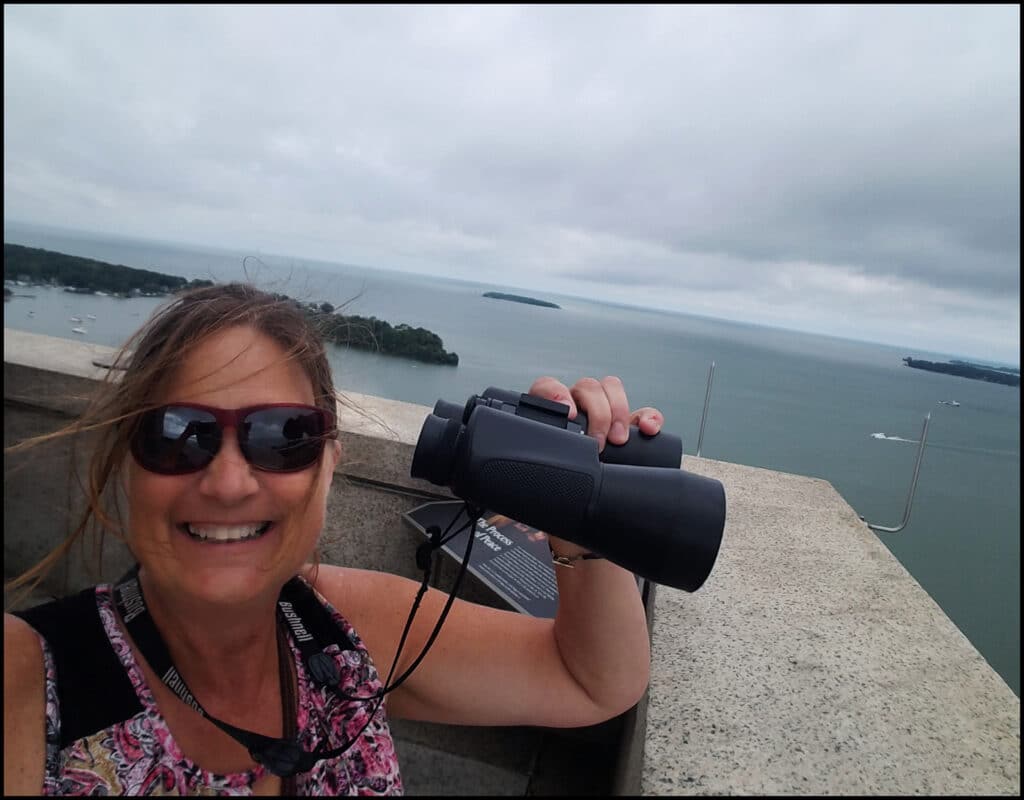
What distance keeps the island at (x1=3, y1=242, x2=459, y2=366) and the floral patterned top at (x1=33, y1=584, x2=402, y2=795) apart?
2.30 feet

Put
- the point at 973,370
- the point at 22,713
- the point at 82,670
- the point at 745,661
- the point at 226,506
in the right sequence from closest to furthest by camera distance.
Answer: the point at 22,713 < the point at 82,670 < the point at 226,506 < the point at 745,661 < the point at 973,370

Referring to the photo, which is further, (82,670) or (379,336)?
(379,336)

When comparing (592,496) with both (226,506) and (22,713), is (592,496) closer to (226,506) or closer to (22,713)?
(226,506)

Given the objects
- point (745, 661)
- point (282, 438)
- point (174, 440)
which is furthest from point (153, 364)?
point (745, 661)

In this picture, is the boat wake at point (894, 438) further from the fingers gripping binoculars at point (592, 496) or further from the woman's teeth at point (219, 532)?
the woman's teeth at point (219, 532)

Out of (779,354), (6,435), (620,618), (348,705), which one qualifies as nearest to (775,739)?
(620,618)

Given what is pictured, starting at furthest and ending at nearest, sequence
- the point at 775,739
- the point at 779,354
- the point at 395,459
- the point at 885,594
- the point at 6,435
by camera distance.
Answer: the point at 779,354, the point at 6,435, the point at 395,459, the point at 885,594, the point at 775,739

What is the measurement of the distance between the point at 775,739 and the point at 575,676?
425 millimetres

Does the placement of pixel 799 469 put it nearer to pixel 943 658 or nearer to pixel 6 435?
pixel 943 658

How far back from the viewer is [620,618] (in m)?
1.29

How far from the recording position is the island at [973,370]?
196 centimetres

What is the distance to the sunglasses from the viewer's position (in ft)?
3.68

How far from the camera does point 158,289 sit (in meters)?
1.51

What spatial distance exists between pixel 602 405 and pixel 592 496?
28 centimetres
